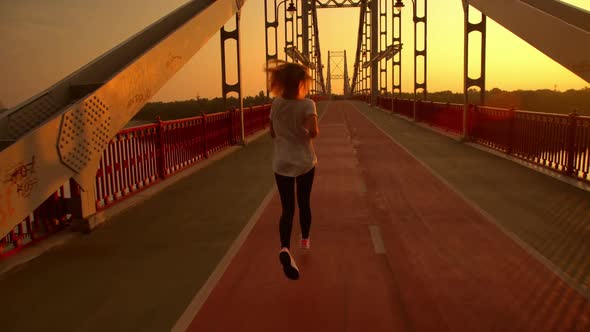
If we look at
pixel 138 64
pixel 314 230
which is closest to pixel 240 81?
pixel 138 64

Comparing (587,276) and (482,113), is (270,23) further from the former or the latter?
(587,276)

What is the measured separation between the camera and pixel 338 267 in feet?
18.0

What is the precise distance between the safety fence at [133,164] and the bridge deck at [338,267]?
0.46 metres

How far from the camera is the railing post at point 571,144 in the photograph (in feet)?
34.7

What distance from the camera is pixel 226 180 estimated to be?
11.5 m

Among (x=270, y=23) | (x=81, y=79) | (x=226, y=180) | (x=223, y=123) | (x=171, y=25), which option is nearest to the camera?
(x=81, y=79)

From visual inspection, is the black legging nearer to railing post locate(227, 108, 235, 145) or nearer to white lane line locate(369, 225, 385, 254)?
white lane line locate(369, 225, 385, 254)

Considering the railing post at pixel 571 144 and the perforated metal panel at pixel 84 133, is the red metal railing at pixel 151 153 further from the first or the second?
the railing post at pixel 571 144

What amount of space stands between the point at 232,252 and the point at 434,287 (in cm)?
231

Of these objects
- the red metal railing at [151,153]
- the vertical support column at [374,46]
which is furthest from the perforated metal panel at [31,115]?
the vertical support column at [374,46]

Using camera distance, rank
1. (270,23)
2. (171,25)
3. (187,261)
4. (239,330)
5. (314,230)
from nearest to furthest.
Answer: (239,330) → (187,261) → (314,230) → (171,25) → (270,23)

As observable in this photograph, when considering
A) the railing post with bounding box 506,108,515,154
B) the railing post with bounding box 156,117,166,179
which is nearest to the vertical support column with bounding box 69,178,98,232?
the railing post with bounding box 156,117,166,179

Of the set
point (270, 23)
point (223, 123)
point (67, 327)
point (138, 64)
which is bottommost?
point (67, 327)

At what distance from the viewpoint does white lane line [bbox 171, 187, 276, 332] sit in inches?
166
